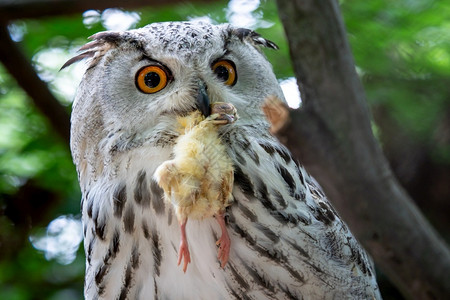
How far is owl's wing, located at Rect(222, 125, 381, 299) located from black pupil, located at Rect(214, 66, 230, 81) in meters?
0.16

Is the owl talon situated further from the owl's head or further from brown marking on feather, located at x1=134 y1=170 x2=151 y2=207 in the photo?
brown marking on feather, located at x1=134 y1=170 x2=151 y2=207

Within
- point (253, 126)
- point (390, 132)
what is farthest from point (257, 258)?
point (390, 132)

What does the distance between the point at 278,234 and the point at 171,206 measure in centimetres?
29

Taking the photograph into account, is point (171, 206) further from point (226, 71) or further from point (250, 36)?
point (250, 36)

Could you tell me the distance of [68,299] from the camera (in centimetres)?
329

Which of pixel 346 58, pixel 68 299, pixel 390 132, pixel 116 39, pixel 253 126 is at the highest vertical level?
pixel 346 58

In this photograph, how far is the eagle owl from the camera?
5.18 ft

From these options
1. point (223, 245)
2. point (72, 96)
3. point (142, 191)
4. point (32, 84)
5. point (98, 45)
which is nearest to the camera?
point (223, 245)

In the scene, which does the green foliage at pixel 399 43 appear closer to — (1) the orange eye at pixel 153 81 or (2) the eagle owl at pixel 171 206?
(2) the eagle owl at pixel 171 206

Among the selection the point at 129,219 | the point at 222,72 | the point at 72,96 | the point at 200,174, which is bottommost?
the point at 72,96

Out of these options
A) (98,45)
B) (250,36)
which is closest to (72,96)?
(98,45)

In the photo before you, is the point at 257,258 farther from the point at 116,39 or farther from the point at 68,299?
the point at 68,299

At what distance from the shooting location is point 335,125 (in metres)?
1.37

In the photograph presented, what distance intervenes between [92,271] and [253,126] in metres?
0.63
